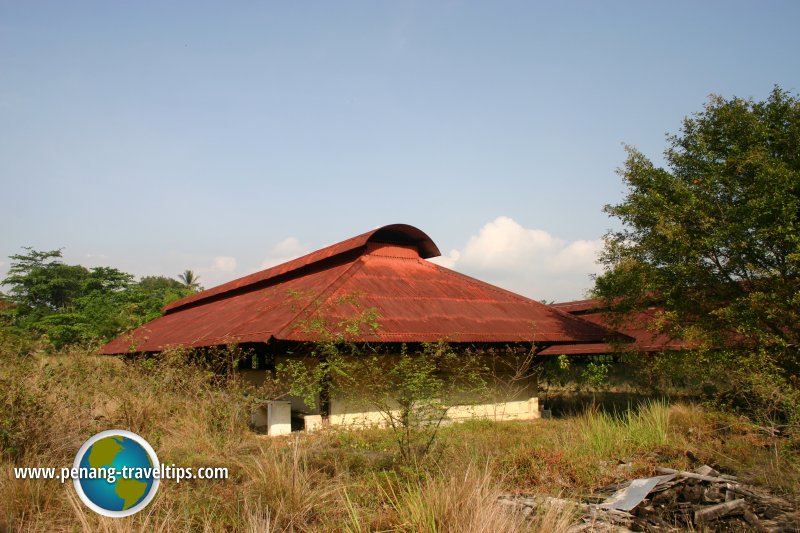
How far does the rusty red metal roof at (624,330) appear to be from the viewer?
14.3 m

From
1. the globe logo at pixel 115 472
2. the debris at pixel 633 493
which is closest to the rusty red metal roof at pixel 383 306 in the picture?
the globe logo at pixel 115 472

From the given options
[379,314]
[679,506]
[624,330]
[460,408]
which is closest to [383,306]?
[379,314]

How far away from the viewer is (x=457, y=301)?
1588 centimetres

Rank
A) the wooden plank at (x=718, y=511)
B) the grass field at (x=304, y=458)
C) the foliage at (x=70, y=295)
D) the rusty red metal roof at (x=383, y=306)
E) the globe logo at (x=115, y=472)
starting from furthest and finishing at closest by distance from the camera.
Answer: the foliage at (x=70, y=295), the rusty red metal roof at (x=383, y=306), the wooden plank at (x=718, y=511), the grass field at (x=304, y=458), the globe logo at (x=115, y=472)

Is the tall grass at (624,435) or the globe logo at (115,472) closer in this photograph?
the globe logo at (115,472)

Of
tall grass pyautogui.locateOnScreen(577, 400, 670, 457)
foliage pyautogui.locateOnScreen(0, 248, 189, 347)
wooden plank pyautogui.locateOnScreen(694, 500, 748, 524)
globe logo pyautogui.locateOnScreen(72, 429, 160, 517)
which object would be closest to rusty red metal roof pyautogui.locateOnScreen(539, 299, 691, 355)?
tall grass pyautogui.locateOnScreen(577, 400, 670, 457)

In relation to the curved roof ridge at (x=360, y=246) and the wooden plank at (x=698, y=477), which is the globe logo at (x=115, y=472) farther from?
the curved roof ridge at (x=360, y=246)

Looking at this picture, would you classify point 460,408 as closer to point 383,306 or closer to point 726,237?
point 383,306

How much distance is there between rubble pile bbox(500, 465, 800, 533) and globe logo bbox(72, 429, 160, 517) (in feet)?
11.7

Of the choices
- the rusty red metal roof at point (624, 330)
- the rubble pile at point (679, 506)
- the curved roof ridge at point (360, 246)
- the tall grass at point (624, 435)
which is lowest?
the rubble pile at point (679, 506)

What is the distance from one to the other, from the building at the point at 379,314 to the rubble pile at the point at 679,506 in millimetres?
4622

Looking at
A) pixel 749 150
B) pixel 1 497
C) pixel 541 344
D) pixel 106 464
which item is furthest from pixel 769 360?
pixel 1 497

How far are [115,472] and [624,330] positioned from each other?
19.4 meters

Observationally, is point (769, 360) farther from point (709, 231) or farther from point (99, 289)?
point (99, 289)
